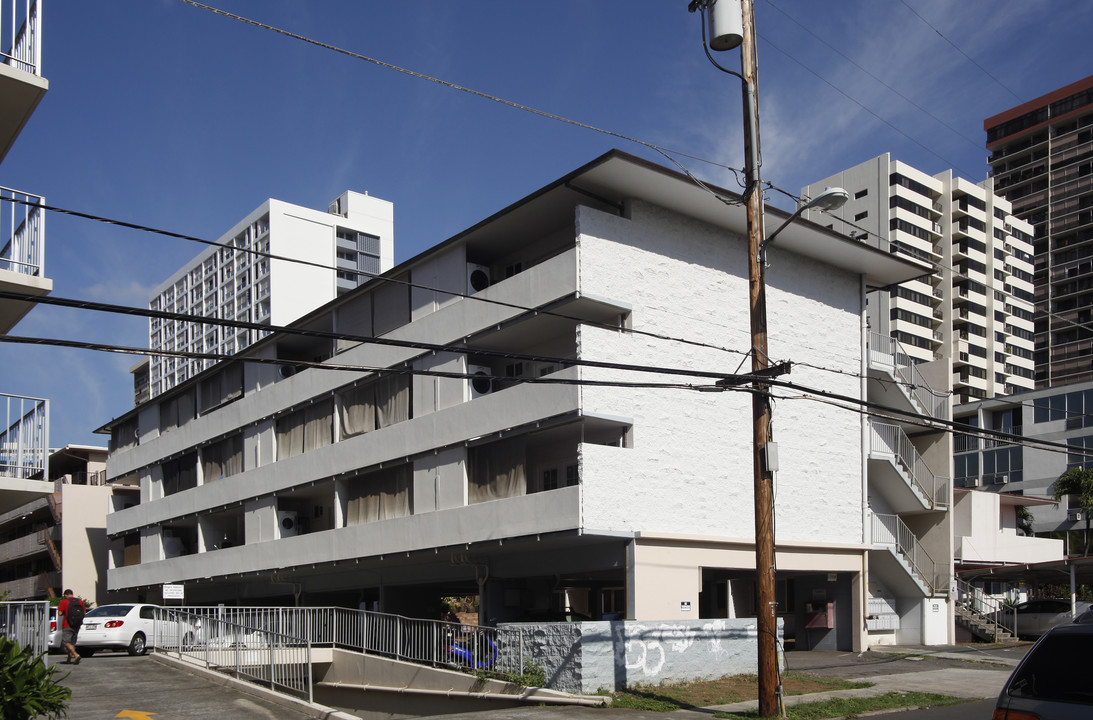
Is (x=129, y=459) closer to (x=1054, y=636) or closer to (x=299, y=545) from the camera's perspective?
(x=299, y=545)

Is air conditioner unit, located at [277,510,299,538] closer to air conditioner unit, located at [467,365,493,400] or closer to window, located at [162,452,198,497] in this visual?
window, located at [162,452,198,497]

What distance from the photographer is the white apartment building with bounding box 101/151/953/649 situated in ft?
77.0

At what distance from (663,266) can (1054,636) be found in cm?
1823

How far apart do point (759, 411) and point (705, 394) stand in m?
9.73

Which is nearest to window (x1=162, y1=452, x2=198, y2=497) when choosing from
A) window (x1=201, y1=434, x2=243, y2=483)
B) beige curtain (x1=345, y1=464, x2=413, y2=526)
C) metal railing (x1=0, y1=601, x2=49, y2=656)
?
window (x1=201, y1=434, x2=243, y2=483)

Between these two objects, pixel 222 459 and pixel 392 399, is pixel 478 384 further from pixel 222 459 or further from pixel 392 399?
pixel 222 459

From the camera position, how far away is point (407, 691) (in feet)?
73.6

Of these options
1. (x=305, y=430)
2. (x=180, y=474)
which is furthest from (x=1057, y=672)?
(x=180, y=474)

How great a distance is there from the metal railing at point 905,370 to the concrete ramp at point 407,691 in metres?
17.2

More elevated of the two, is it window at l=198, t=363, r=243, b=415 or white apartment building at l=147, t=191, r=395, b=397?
Answer: white apartment building at l=147, t=191, r=395, b=397

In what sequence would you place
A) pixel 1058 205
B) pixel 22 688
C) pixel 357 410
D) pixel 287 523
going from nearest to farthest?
pixel 22 688, pixel 357 410, pixel 287 523, pixel 1058 205

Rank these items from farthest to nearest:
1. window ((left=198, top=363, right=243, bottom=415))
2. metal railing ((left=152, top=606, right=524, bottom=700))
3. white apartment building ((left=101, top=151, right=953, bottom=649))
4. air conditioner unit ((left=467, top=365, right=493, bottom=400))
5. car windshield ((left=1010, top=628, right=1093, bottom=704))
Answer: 1. window ((left=198, top=363, right=243, bottom=415))
2. air conditioner unit ((left=467, top=365, right=493, bottom=400))
3. white apartment building ((left=101, top=151, right=953, bottom=649))
4. metal railing ((left=152, top=606, right=524, bottom=700))
5. car windshield ((left=1010, top=628, right=1093, bottom=704))

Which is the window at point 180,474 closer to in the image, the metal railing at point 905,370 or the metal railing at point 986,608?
the metal railing at point 905,370

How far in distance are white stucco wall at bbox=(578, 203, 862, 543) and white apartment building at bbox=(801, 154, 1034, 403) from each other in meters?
64.1
